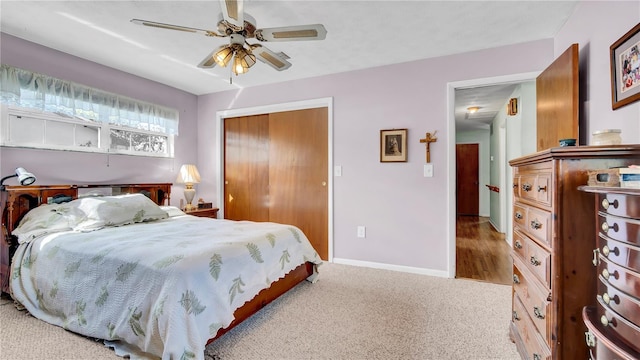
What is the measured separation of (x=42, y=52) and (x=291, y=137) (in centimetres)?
254

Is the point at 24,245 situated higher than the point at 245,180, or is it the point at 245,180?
the point at 245,180

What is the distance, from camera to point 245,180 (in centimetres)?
410

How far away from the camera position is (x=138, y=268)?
5.32 ft

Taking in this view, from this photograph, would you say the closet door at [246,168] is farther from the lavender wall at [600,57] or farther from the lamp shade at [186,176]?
the lavender wall at [600,57]

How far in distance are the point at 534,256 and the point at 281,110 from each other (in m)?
3.13

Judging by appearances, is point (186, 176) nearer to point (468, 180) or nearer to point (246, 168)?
point (246, 168)

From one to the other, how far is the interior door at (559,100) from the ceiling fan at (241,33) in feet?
5.55

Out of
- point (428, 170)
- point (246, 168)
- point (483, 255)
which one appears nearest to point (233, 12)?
point (428, 170)

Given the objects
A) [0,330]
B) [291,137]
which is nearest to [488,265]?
[291,137]

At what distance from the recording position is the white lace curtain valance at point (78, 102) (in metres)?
2.49

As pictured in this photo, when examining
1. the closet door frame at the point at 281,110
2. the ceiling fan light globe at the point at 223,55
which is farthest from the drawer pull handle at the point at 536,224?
the closet door frame at the point at 281,110

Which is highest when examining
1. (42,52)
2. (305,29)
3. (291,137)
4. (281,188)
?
(42,52)

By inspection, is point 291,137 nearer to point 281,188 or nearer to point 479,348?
point 281,188

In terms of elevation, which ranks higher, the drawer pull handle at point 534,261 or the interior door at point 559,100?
the interior door at point 559,100
